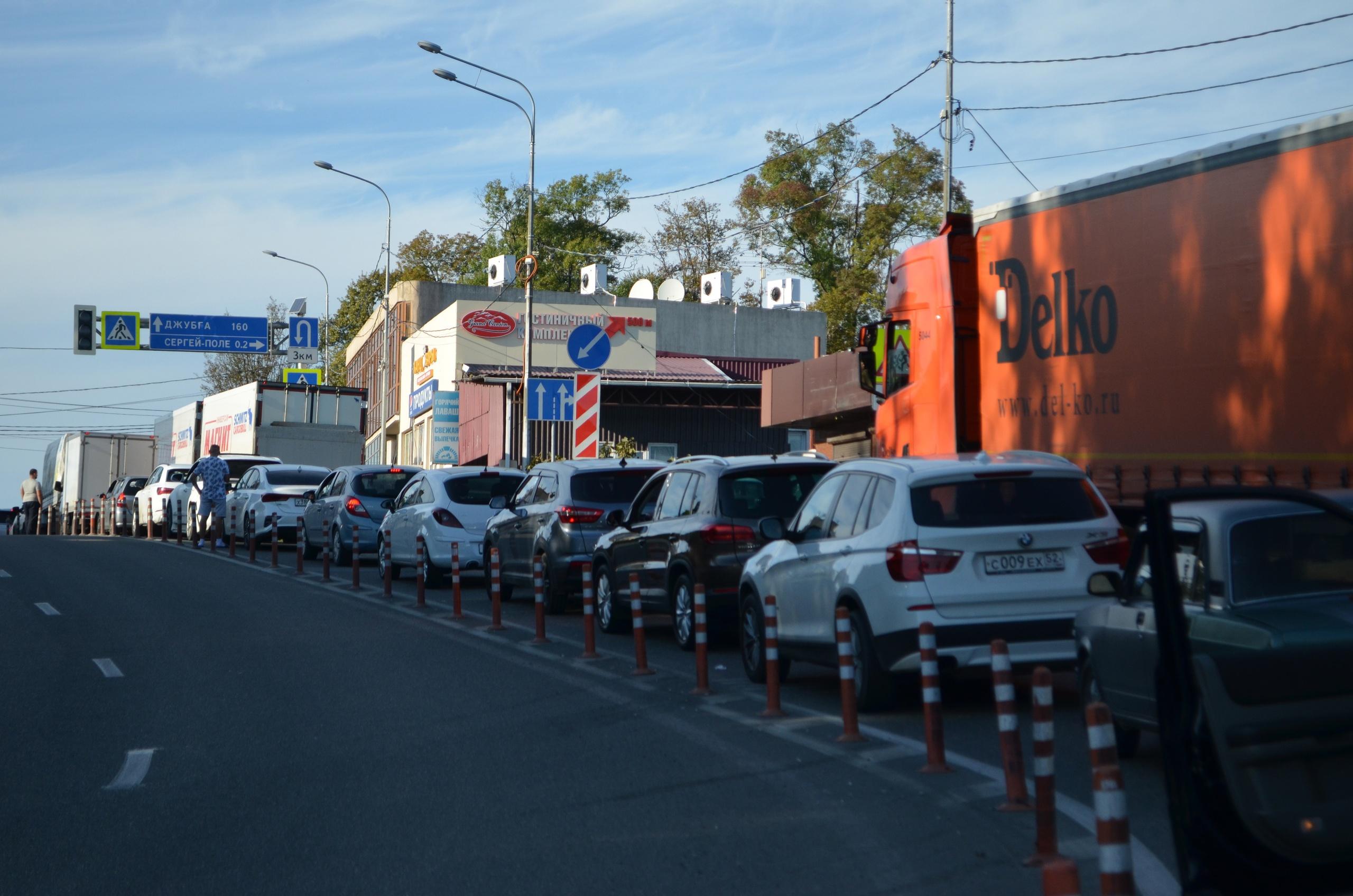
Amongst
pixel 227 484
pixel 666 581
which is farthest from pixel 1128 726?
pixel 227 484

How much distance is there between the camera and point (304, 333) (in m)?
56.0

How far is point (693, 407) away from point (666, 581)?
1251 inches

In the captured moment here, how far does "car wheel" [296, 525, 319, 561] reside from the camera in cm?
2308

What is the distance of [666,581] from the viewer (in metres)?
13.3

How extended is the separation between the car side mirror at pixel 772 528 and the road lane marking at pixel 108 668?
525 centimetres

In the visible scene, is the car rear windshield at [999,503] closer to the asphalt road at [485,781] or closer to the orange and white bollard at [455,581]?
the asphalt road at [485,781]

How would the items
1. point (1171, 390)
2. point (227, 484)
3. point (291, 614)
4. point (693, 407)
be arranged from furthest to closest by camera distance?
point (693, 407) → point (227, 484) → point (291, 614) → point (1171, 390)

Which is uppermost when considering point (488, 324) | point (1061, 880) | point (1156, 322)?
point (488, 324)

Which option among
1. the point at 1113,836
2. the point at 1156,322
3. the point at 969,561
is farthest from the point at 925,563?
the point at 1113,836

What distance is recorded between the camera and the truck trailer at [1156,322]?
33.0 ft

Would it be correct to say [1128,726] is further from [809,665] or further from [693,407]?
[693,407]

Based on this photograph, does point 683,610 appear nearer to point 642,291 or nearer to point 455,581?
point 455,581

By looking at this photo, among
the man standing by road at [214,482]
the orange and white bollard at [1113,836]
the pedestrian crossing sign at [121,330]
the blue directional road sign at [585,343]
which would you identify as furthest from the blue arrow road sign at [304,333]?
the orange and white bollard at [1113,836]

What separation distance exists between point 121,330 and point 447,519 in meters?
37.1
